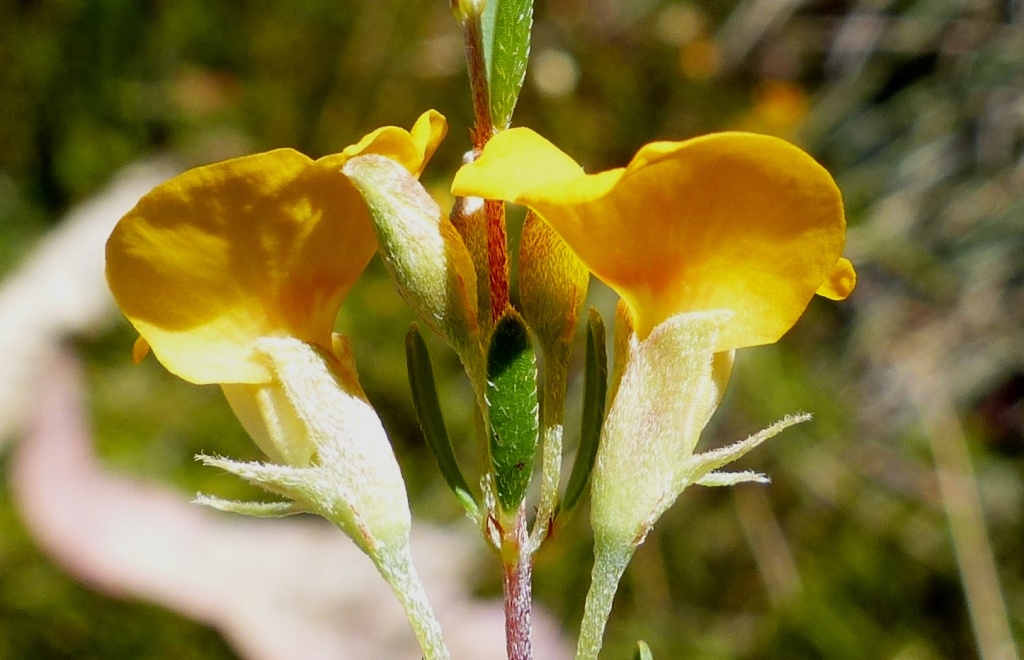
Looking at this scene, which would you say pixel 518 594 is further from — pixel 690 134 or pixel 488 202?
pixel 690 134

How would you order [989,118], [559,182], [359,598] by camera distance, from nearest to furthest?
[559,182] < [359,598] < [989,118]

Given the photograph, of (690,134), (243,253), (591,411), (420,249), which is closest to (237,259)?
(243,253)

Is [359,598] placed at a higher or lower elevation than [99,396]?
lower

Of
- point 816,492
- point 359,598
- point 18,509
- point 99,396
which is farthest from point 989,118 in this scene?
Result: point 18,509

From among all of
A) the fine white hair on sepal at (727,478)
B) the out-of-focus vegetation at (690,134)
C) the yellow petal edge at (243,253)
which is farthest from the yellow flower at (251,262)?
the out-of-focus vegetation at (690,134)

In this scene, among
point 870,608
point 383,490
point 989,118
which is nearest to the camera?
point 383,490

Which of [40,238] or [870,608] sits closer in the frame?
[870,608]

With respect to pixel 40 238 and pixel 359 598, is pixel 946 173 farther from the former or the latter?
pixel 40 238

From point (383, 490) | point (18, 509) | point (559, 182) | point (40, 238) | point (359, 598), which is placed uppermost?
point (559, 182)
